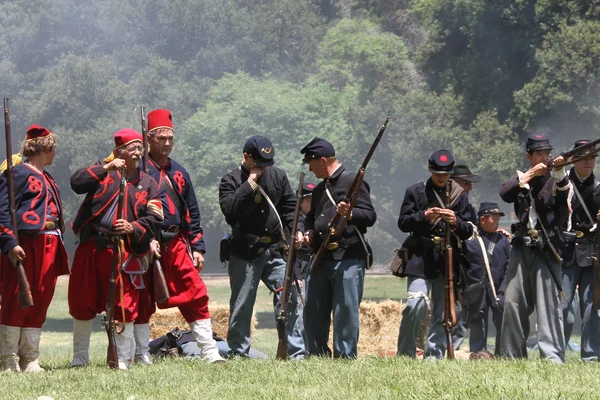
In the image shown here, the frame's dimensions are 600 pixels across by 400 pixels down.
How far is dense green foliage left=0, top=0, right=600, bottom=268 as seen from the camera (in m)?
31.2

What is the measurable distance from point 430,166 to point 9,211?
3.61 m

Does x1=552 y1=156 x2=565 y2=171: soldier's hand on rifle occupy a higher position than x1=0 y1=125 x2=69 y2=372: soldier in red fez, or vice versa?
x1=552 y1=156 x2=565 y2=171: soldier's hand on rifle

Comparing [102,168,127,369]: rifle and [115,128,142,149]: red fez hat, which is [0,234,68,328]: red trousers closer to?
[102,168,127,369]: rifle

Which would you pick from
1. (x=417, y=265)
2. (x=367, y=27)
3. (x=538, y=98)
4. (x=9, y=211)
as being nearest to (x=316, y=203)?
(x=417, y=265)

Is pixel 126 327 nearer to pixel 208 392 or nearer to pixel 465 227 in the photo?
pixel 208 392

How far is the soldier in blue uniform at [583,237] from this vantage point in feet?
35.1

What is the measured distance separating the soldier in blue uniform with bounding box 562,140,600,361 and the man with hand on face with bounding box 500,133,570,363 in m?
0.26

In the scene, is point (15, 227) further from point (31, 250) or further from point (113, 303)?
point (113, 303)

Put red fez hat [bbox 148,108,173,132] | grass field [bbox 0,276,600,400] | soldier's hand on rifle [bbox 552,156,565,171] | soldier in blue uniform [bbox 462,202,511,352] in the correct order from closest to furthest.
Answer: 1. grass field [bbox 0,276,600,400]
2. soldier's hand on rifle [bbox 552,156,565,171]
3. red fez hat [bbox 148,108,173,132]
4. soldier in blue uniform [bbox 462,202,511,352]

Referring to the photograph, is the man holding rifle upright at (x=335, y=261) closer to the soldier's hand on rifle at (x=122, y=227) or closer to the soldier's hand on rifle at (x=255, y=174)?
the soldier's hand on rifle at (x=255, y=174)

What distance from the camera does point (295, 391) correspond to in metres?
8.21

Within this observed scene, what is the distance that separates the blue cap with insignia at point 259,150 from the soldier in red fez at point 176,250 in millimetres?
687

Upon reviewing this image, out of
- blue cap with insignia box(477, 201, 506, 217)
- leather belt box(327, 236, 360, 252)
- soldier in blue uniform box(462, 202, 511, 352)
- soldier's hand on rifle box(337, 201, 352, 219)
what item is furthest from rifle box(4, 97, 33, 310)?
blue cap with insignia box(477, 201, 506, 217)

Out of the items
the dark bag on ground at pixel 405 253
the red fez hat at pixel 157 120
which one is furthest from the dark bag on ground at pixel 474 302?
the red fez hat at pixel 157 120
